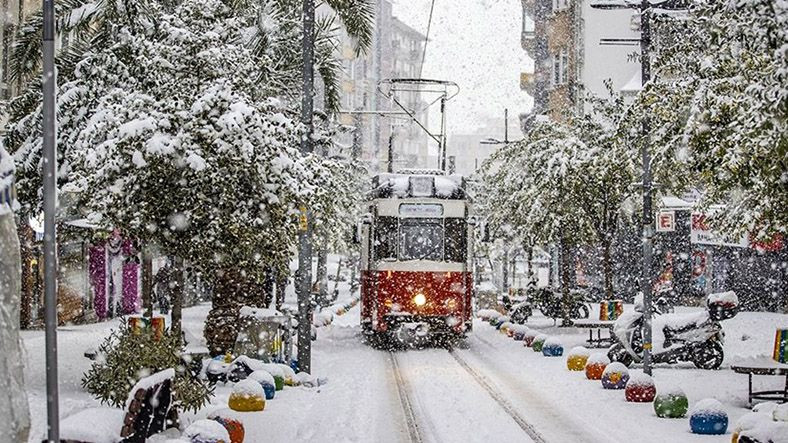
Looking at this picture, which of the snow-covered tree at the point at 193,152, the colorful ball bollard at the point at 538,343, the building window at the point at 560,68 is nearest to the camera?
the snow-covered tree at the point at 193,152

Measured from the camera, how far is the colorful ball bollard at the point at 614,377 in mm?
17859

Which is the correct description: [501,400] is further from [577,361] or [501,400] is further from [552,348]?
[552,348]

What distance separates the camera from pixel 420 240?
25.5 meters

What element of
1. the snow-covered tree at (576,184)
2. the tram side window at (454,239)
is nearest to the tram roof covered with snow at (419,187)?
the tram side window at (454,239)

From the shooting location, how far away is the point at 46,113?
7.39 meters

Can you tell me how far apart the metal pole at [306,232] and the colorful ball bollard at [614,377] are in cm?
500

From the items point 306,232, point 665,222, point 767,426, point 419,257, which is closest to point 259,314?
point 306,232

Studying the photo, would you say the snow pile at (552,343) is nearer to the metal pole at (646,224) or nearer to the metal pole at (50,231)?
the metal pole at (646,224)

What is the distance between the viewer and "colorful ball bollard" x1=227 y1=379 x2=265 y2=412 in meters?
14.9

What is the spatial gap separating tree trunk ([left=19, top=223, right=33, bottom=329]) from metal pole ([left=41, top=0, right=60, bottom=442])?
943 inches

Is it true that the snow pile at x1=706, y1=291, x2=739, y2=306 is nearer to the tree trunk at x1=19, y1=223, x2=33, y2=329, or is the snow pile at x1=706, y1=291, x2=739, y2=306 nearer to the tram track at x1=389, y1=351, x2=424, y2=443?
the tram track at x1=389, y1=351, x2=424, y2=443

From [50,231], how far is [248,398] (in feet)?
26.2

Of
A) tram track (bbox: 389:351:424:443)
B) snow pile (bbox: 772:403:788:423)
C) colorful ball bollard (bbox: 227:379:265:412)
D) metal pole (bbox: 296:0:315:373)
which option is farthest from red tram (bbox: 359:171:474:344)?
snow pile (bbox: 772:403:788:423)

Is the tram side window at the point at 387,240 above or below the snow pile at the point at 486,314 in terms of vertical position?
above
